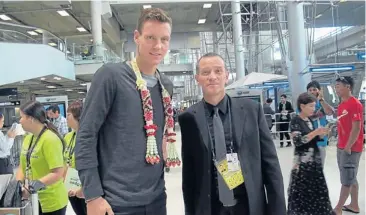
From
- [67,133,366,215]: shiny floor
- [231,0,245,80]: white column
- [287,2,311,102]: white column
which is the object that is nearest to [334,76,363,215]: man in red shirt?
[67,133,366,215]: shiny floor

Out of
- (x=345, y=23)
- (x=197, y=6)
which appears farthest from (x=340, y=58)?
(x=197, y=6)

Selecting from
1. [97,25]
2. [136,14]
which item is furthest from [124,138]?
[136,14]

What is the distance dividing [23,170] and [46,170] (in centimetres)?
21

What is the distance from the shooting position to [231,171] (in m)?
1.90

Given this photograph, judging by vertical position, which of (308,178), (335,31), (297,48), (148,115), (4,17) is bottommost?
(308,178)

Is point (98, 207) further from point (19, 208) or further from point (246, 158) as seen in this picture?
point (246, 158)

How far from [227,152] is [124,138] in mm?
598

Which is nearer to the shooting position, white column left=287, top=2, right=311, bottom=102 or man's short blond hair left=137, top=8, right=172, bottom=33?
man's short blond hair left=137, top=8, right=172, bottom=33

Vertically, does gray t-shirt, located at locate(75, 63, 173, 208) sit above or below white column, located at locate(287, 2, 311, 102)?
below

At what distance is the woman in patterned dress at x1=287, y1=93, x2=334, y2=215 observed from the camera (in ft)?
10.6

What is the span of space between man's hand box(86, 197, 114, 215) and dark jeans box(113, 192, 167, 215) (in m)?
0.04

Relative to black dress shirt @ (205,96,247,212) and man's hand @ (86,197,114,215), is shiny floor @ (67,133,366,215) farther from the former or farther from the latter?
man's hand @ (86,197,114,215)

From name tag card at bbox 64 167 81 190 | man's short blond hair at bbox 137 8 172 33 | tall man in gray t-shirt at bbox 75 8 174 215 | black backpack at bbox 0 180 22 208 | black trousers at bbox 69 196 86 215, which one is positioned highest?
man's short blond hair at bbox 137 8 172 33

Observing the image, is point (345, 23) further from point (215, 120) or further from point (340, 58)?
point (215, 120)
